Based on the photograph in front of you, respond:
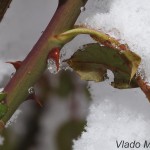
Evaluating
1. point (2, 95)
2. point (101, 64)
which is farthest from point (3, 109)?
point (101, 64)

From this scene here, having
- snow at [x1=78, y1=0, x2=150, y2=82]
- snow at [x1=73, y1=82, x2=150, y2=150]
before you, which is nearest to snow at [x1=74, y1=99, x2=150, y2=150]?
snow at [x1=73, y1=82, x2=150, y2=150]

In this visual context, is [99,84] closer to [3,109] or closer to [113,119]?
[113,119]

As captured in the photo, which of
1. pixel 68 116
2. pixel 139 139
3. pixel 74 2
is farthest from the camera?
pixel 68 116

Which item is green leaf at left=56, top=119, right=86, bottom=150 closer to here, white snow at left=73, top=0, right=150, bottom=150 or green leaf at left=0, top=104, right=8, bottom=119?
white snow at left=73, top=0, right=150, bottom=150

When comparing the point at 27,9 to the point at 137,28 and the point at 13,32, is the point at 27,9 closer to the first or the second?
the point at 13,32

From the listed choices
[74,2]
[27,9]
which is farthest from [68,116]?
Answer: [74,2]

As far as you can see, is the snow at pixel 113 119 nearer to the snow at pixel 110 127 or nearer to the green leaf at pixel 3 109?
the snow at pixel 110 127
